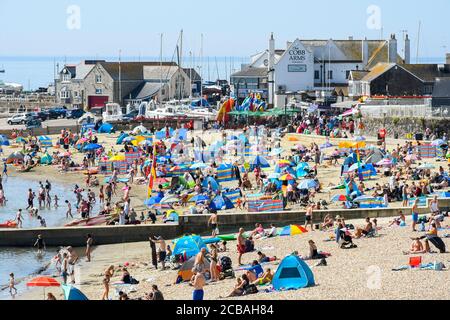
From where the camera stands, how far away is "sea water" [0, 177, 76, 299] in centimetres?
2606

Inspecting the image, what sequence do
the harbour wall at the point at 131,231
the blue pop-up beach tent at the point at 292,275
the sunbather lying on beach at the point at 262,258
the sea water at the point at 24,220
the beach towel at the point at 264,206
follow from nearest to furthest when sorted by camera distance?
the blue pop-up beach tent at the point at 292,275, the sunbather lying on beach at the point at 262,258, the sea water at the point at 24,220, the harbour wall at the point at 131,231, the beach towel at the point at 264,206

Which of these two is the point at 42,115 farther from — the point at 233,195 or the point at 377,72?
the point at 233,195

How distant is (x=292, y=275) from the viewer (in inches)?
796

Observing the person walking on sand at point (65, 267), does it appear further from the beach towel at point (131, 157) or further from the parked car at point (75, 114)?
the parked car at point (75, 114)

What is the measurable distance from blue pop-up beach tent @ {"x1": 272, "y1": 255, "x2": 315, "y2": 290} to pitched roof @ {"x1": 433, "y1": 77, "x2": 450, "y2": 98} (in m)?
39.2

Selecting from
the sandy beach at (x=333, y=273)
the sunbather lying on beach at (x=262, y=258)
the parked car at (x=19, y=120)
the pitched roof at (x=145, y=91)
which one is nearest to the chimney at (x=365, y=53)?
the pitched roof at (x=145, y=91)

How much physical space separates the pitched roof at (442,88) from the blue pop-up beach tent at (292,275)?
39.2 m

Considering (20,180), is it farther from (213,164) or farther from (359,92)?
(359,92)

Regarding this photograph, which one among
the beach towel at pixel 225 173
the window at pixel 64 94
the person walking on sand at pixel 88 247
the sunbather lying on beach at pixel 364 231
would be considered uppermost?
the window at pixel 64 94

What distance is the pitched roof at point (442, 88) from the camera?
189 ft

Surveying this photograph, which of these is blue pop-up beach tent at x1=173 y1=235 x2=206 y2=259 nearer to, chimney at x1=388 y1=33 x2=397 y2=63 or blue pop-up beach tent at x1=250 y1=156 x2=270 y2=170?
blue pop-up beach tent at x1=250 y1=156 x2=270 y2=170

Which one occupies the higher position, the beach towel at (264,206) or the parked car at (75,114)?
the parked car at (75,114)

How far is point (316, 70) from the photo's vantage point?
7162cm

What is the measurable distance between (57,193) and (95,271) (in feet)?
53.6
